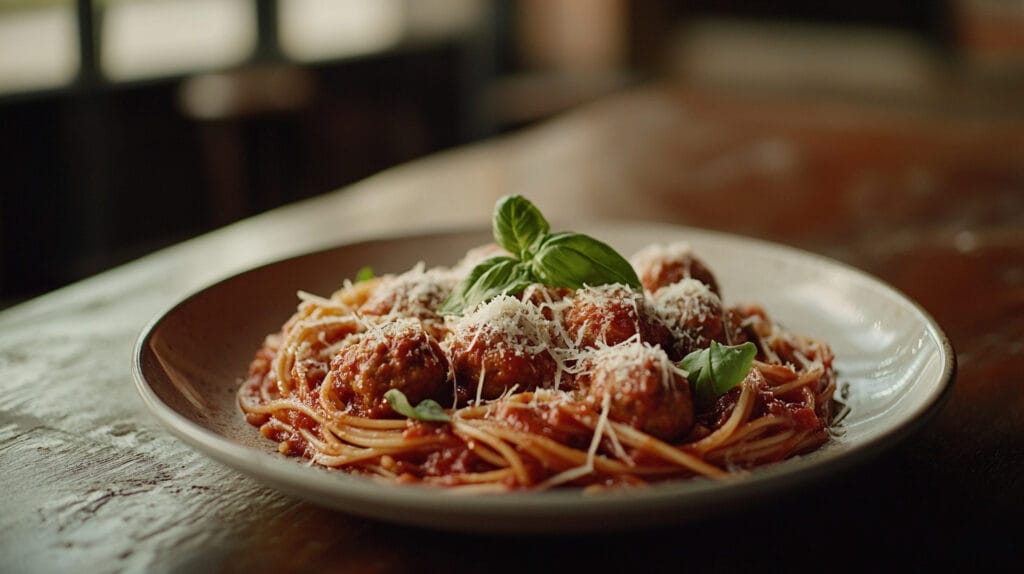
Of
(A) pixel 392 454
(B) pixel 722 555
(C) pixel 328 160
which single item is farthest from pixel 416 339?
(C) pixel 328 160

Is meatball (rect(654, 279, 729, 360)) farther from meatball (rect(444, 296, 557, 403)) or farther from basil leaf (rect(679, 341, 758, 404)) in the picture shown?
meatball (rect(444, 296, 557, 403))

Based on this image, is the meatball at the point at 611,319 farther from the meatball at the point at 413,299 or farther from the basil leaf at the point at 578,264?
the meatball at the point at 413,299

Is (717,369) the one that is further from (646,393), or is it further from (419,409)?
(419,409)

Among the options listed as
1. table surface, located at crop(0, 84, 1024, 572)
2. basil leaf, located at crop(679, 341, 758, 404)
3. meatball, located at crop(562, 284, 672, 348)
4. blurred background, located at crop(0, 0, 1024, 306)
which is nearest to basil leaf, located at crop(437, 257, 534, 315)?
meatball, located at crop(562, 284, 672, 348)

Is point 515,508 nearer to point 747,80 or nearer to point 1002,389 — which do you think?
point 1002,389

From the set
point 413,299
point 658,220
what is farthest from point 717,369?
point 658,220

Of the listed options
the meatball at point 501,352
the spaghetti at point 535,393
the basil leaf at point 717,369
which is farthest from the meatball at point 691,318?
the meatball at point 501,352
